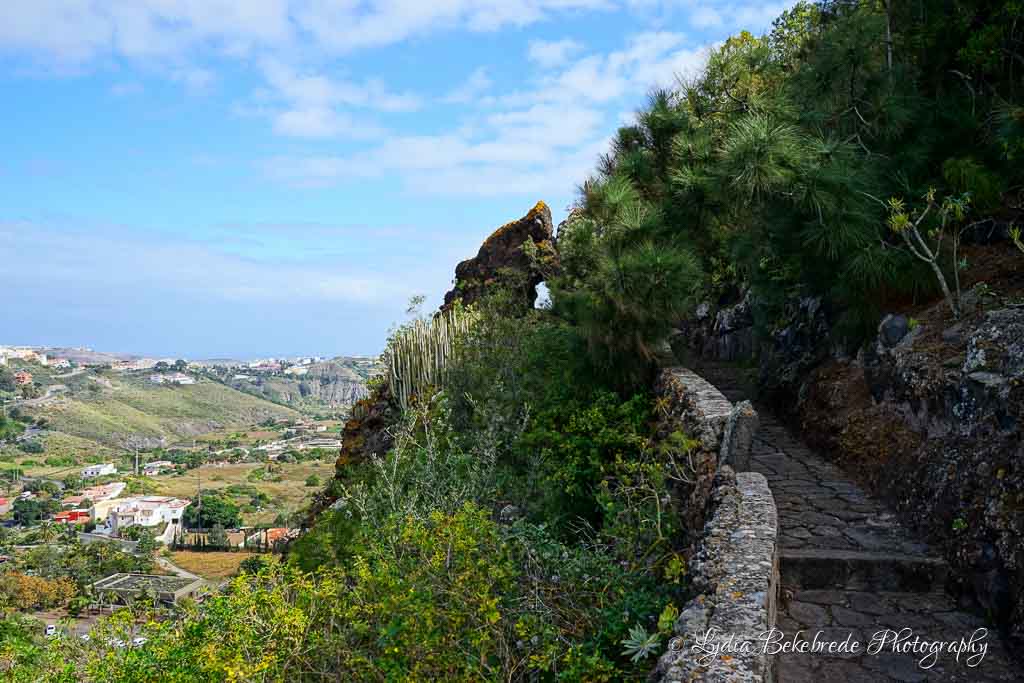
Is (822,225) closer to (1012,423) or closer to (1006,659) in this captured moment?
(1012,423)

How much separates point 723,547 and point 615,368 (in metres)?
3.90

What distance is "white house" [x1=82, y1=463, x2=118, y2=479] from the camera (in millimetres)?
62919

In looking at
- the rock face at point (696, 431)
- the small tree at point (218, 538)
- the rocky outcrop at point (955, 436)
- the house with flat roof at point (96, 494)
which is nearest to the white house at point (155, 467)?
the house with flat roof at point (96, 494)

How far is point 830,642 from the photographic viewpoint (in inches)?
129

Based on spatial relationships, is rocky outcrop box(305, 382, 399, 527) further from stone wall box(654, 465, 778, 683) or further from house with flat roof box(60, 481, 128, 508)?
house with flat roof box(60, 481, 128, 508)

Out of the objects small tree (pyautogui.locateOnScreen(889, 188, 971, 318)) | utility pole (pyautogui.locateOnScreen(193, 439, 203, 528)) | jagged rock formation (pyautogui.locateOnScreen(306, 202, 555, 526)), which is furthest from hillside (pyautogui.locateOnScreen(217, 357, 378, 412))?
small tree (pyautogui.locateOnScreen(889, 188, 971, 318))

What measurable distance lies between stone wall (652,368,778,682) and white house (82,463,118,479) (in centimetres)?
7319

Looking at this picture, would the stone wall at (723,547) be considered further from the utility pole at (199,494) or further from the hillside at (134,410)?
the hillside at (134,410)

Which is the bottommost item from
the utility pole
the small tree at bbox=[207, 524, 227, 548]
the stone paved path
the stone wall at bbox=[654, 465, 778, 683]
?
the small tree at bbox=[207, 524, 227, 548]

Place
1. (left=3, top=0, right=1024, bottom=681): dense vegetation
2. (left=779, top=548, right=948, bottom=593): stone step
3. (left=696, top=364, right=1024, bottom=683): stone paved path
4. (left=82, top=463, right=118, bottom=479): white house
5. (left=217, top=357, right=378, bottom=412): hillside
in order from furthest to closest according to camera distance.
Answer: (left=217, top=357, right=378, bottom=412): hillside → (left=82, top=463, right=118, bottom=479): white house → (left=779, top=548, right=948, bottom=593): stone step → (left=3, top=0, right=1024, bottom=681): dense vegetation → (left=696, top=364, right=1024, bottom=683): stone paved path

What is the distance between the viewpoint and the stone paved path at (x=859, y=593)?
9.94ft

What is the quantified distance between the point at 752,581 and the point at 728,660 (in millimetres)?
617

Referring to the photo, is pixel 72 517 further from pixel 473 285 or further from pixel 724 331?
pixel 724 331

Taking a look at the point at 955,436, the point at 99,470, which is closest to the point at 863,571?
the point at 955,436
